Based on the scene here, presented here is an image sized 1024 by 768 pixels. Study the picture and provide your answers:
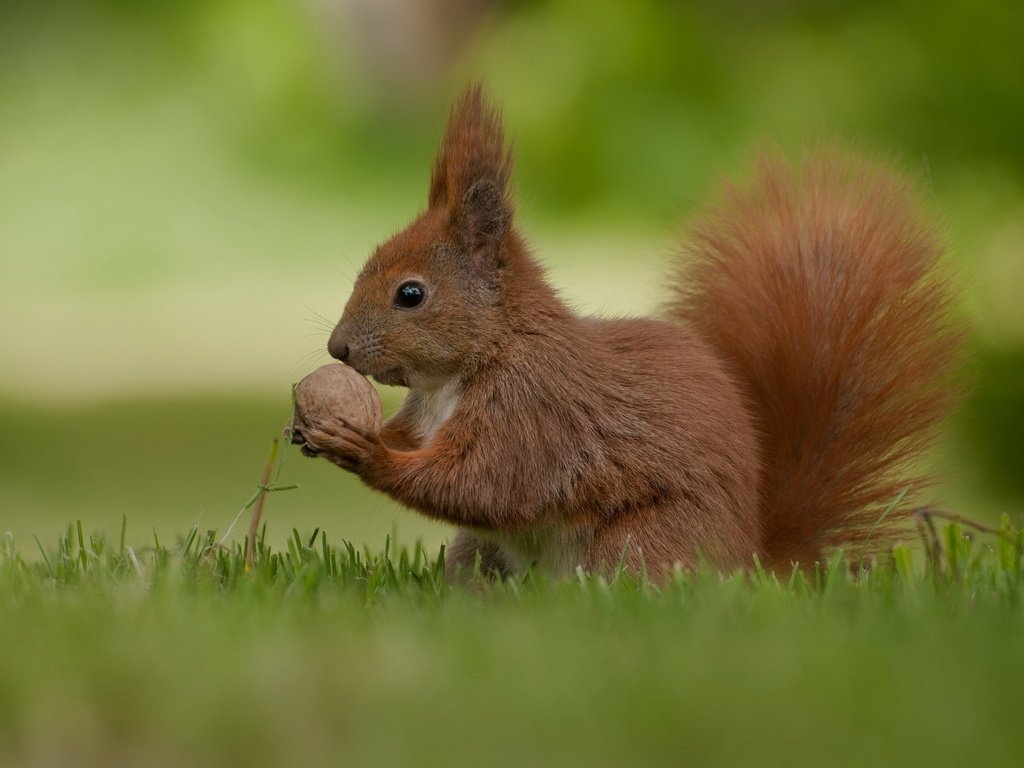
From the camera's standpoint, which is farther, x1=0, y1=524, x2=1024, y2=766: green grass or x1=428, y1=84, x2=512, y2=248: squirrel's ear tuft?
x1=428, y1=84, x2=512, y2=248: squirrel's ear tuft

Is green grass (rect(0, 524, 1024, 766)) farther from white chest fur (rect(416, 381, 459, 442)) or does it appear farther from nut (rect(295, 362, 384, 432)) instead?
white chest fur (rect(416, 381, 459, 442))

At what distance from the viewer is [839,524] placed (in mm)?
2855

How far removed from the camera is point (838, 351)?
9.52ft

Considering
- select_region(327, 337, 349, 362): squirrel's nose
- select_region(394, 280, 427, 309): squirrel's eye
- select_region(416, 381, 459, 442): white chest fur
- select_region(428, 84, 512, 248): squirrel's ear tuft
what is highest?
select_region(428, 84, 512, 248): squirrel's ear tuft

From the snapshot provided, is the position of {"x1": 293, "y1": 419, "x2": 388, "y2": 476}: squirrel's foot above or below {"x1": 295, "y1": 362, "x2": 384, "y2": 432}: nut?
below

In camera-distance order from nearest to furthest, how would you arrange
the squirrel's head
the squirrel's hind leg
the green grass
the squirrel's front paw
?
the green grass → the squirrel's front paw → the squirrel's head → the squirrel's hind leg

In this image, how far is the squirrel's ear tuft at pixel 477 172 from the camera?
269cm

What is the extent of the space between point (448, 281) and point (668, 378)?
1.53ft

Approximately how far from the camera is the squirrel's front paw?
100 inches

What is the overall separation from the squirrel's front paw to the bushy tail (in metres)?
0.84

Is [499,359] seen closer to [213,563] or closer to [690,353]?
[690,353]

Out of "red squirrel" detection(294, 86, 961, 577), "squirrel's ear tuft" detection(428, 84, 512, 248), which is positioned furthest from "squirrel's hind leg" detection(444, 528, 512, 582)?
"squirrel's ear tuft" detection(428, 84, 512, 248)

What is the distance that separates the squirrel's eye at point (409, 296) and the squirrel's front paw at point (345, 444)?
275 mm

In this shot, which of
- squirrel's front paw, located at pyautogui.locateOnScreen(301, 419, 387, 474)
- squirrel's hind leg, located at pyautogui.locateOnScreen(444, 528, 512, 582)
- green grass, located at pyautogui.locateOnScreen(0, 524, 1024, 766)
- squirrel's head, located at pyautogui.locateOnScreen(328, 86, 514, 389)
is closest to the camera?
green grass, located at pyautogui.locateOnScreen(0, 524, 1024, 766)
